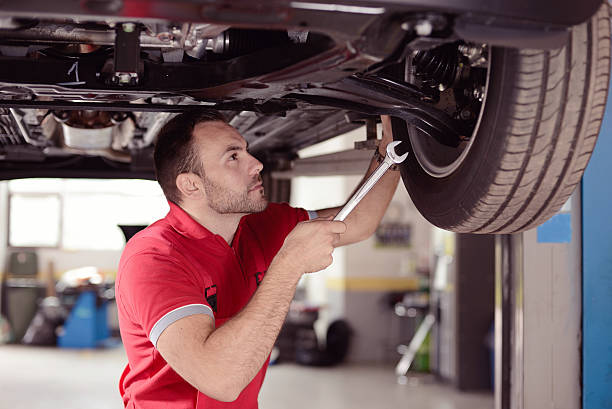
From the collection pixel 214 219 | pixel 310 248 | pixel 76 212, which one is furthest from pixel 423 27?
pixel 76 212

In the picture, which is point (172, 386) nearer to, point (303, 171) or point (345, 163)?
point (345, 163)

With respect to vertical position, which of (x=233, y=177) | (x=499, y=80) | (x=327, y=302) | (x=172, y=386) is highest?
(x=499, y=80)

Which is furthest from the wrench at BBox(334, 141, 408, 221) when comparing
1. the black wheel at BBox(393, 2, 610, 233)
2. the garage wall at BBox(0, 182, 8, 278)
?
the garage wall at BBox(0, 182, 8, 278)

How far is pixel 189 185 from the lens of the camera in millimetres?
1802

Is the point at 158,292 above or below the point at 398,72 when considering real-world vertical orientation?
below

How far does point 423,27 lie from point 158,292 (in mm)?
855

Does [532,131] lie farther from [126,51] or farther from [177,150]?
[177,150]

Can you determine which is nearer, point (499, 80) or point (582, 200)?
point (499, 80)

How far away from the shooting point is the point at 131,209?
408 inches

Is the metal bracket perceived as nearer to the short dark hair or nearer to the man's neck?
the short dark hair

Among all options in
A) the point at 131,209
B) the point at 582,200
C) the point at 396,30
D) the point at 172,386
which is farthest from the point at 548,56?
the point at 131,209

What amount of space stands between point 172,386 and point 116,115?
100cm

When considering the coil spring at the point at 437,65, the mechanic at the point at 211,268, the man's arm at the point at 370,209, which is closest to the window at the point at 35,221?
the mechanic at the point at 211,268

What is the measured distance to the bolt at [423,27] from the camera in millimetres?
922
